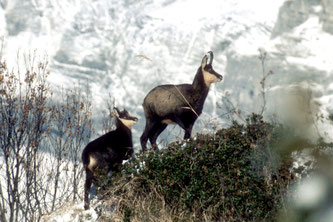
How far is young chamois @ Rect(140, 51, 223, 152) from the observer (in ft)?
27.1

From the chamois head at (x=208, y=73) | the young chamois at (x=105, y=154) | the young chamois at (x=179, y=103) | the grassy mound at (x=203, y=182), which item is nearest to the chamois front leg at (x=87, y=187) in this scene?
the young chamois at (x=105, y=154)

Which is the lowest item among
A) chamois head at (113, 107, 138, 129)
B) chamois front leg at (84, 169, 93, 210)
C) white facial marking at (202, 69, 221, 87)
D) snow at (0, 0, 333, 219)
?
snow at (0, 0, 333, 219)

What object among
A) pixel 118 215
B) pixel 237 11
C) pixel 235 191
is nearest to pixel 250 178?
pixel 235 191

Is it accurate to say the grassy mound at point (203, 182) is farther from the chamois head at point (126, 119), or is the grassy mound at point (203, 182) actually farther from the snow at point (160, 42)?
the snow at point (160, 42)

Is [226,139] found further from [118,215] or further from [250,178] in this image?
[118,215]

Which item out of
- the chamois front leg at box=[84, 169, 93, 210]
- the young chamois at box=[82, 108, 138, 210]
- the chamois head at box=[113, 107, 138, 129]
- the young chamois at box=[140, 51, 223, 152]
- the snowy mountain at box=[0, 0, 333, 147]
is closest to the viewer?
the chamois front leg at box=[84, 169, 93, 210]

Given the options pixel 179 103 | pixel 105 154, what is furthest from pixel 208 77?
pixel 105 154

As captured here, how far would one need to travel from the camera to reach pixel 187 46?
158 m

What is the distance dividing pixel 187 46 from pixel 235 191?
15390cm

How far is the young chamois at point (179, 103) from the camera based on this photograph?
8266 mm

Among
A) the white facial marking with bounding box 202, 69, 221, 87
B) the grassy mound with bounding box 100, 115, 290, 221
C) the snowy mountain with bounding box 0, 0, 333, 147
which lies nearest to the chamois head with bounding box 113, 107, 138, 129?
the grassy mound with bounding box 100, 115, 290, 221

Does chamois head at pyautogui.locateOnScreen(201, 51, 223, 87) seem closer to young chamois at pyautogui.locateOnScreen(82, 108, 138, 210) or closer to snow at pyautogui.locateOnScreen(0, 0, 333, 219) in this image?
young chamois at pyautogui.locateOnScreen(82, 108, 138, 210)

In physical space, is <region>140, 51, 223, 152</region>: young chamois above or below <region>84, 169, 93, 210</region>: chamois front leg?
above

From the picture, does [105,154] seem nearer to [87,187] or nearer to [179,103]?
[87,187]
